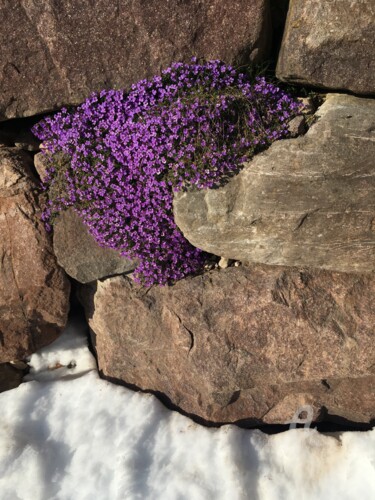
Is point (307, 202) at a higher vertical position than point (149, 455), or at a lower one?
higher

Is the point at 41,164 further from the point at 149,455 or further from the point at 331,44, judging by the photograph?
the point at 149,455

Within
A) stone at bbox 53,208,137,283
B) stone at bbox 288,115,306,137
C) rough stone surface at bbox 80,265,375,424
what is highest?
stone at bbox 288,115,306,137

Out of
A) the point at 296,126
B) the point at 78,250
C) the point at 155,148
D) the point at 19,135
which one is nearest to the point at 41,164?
the point at 19,135

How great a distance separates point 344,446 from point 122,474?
2.18m

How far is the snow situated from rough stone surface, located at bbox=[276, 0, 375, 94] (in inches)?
134

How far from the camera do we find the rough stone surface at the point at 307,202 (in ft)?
13.3

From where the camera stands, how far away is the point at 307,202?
4.12 meters

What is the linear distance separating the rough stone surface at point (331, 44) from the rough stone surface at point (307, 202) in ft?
0.71

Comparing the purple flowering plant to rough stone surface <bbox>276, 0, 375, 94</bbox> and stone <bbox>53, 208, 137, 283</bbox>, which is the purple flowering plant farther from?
rough stone surface <bbox>276, 0, 375, 94</bbox>

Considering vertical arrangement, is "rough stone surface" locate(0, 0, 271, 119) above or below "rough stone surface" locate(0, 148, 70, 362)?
above

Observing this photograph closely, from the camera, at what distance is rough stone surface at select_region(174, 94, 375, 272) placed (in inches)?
159

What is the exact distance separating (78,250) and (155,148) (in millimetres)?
1369

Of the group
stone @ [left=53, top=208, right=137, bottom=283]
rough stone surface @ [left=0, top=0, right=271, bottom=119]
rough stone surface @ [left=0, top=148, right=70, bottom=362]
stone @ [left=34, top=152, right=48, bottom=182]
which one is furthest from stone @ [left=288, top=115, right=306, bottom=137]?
rough stone surface @ [left=0, top=148, right=70, bottom=362]

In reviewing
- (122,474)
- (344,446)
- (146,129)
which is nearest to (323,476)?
(344,446)
